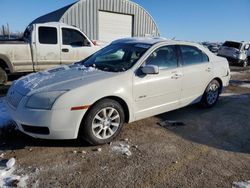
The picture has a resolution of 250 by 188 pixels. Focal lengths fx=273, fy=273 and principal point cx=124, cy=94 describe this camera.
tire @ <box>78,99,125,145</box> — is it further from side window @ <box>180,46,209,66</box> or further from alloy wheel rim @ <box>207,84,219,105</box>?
alloy wheel rim @ <box>207,84,219,105</box>

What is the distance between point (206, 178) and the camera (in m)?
3.40

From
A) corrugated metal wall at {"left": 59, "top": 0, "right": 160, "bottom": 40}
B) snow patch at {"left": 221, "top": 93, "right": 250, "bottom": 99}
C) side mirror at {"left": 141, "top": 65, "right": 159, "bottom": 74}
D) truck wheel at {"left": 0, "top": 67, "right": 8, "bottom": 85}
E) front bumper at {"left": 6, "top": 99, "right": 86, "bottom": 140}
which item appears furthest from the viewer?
corrugated metal wall at {"left": 59, "top": 0, "right": 160, "bottom": 40}

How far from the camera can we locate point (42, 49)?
8.52m

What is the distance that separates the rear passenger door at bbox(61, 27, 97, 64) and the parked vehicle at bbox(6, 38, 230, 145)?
377 cm

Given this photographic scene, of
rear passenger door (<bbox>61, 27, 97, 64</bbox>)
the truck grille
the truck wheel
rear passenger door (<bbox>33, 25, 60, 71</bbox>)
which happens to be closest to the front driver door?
the truck grille

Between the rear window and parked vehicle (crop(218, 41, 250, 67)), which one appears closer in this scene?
parked vehicle (crop(218, 41, 250, 67))

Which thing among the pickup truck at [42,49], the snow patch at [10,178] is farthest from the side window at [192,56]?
the pickup truck at [42,49]

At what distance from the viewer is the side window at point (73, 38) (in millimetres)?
8891

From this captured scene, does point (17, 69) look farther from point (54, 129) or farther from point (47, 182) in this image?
point (47, 182)

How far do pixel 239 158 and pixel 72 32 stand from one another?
674 centimetres

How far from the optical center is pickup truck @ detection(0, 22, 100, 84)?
26.3 feet

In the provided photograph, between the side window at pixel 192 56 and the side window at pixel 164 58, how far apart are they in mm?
284

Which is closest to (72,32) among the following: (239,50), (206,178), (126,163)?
(126,163)

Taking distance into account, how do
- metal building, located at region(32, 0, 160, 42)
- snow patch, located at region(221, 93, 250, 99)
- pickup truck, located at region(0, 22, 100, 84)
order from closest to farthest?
snow patch, located at region(221, 93, 250, 99) < pickup truck, located at region(0, 22, 100, 84) < metal building, located at region(32, 0, 160, 42)
